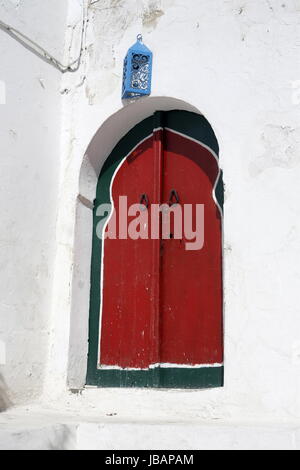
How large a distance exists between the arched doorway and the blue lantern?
25cm

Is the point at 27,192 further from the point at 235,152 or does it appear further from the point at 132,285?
the point at 235,152

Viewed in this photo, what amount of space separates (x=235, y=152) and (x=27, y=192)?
1439 millimetres

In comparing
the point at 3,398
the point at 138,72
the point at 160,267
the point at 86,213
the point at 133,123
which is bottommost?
the point at 3,398

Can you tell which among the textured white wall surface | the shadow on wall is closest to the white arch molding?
the textured white wall surface

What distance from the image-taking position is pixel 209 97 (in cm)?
398

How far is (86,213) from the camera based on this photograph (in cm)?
446

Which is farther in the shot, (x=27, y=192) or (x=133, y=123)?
(x=133, y=123)

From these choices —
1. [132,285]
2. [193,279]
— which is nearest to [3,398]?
[132,285]

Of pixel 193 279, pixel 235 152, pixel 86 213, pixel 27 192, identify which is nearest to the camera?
pixel 235 152

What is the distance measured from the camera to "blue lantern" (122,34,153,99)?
4.22 metres

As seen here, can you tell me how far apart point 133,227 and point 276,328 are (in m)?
1.35

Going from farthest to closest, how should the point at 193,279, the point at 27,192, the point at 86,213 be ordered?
the point at 86,213, the point at 27,192, the point at 193,279

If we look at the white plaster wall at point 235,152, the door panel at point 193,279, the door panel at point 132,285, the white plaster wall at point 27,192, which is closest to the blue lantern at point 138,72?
the white plaster wall at point 235,152
